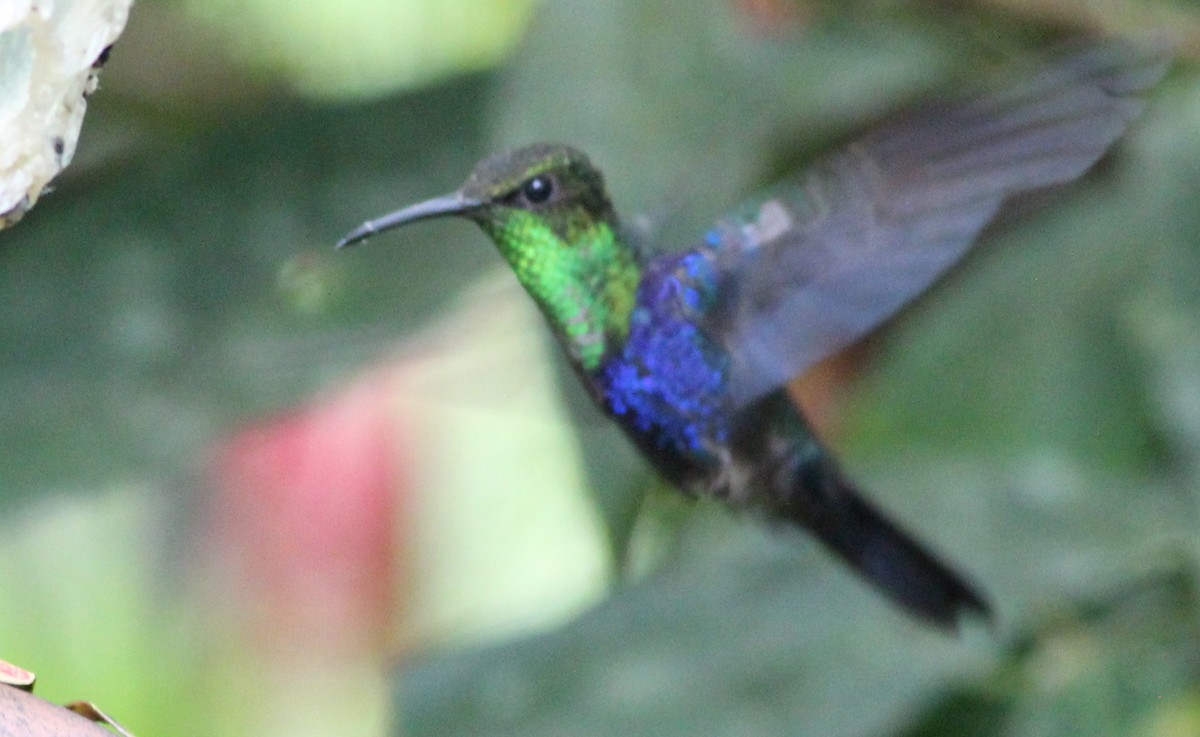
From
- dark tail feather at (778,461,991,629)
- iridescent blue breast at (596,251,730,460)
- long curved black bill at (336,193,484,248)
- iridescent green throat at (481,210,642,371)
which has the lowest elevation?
dark tail feather at (778,461,991,629)

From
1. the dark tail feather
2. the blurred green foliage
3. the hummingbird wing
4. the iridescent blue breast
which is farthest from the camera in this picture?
the blurred green foliage

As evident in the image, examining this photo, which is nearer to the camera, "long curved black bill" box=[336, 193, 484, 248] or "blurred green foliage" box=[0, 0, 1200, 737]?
"long curved black bill" box=[336, 193, 484, 248]

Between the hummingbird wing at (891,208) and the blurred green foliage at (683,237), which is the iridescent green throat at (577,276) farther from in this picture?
the blurred green foliage at (683,237)

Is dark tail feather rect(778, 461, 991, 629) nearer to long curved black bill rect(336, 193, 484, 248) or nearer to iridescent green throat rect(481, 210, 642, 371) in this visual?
iridescent green throat rect(481, 210, 642, 371)

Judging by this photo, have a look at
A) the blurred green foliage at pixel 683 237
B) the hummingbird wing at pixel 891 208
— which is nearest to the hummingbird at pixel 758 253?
the hummingbird wing at pixel 891 208

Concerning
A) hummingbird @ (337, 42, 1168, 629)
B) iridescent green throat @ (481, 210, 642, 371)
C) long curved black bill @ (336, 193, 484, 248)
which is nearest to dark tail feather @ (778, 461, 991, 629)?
hummingbird @ (337, 42, 1168, 629)

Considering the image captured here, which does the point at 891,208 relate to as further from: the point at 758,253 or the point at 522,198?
the point at 522,198

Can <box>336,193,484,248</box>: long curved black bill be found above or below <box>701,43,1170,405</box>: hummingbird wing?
above

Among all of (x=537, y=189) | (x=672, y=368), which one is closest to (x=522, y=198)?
(x=537, y=189)
